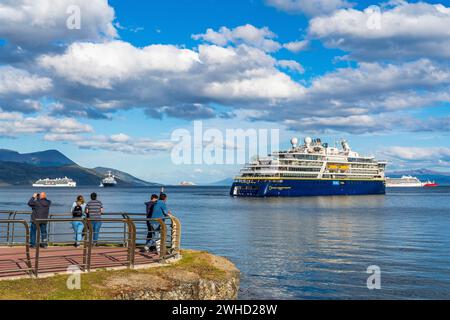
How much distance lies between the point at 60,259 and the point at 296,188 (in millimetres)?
111710

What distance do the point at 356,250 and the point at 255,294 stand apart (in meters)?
14.5

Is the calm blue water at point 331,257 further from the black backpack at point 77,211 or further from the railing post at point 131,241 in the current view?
the black backpack at point 77,211

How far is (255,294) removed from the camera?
1853 centimetres

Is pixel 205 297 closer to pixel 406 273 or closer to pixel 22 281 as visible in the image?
pixel 22 281

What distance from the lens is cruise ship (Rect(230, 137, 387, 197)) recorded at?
4825 inches

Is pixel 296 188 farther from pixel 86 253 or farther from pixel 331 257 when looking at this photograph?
pixel 86 253

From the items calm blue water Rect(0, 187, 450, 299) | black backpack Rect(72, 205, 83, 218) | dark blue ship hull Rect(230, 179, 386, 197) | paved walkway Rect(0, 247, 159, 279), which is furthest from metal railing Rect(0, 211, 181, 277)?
dark blue ship hull Rect(230, 179, 386, 197)

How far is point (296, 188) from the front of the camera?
4914 inches

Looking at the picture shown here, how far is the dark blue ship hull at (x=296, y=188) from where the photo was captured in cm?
12100

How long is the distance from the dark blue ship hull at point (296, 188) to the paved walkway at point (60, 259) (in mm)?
103123

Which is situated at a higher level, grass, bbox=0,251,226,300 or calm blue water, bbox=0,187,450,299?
grass, bbox=0,251,226,300

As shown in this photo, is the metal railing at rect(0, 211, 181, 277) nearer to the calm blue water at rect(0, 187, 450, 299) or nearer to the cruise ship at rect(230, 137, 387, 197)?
the calm blue water at rect(0, 187, 450, 299)

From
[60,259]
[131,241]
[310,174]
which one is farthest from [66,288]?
[310,174]
